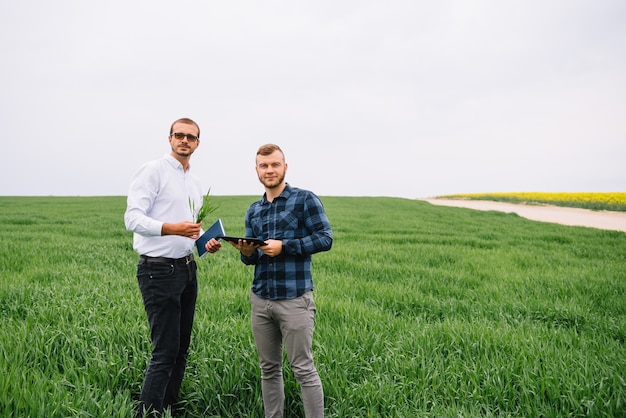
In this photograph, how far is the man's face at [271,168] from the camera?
8.39 ft

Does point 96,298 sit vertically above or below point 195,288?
below

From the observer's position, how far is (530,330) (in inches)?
173

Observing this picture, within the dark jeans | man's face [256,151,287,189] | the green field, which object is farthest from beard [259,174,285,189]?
the green field

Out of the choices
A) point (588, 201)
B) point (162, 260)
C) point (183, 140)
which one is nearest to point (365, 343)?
point (162, 260)

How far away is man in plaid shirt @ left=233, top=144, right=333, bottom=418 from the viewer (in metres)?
2.50

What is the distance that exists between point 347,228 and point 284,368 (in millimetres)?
11384

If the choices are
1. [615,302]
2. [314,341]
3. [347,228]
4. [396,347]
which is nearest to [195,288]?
[314,341]

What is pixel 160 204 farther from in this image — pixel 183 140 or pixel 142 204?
pixel 183 140

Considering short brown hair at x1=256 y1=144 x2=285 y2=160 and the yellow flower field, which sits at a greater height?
short brown hair at x1=256 y1=144 x2=285 y2=160

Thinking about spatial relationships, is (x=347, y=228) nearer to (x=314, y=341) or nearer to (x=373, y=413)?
(x=314, y=341)

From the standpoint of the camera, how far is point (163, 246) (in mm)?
2721

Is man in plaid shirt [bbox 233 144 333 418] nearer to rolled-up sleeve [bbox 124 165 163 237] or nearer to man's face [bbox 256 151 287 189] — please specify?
man's face [bbox 256 151 287 189]

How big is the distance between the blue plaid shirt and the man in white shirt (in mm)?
411

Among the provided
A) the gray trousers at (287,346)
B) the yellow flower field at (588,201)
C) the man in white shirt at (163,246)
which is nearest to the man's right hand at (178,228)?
the man in white shirt at (163,246)
